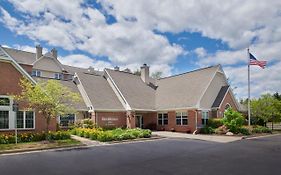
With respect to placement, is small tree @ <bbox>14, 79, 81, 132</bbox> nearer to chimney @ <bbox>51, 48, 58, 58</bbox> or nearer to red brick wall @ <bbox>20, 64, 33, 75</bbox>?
red brick wall @ <bbox>20, 64, 33, 75</bbox>

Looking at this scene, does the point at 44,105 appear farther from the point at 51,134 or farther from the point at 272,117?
the point at 272,117

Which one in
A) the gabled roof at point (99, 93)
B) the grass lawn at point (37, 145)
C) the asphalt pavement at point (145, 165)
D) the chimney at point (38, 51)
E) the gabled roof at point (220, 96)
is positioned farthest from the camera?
the chimney at point (38, 51)

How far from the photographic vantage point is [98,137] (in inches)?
818

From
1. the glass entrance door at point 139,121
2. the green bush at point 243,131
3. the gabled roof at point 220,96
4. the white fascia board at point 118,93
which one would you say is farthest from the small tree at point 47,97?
the gabled roof at point 220,96

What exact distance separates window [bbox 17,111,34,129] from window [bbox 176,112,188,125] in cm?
1668

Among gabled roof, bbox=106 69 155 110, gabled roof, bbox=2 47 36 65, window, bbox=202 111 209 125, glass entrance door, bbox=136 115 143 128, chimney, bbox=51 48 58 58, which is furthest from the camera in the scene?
chimney, bbox=51 48 58 58

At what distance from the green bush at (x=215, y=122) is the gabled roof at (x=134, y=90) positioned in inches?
283

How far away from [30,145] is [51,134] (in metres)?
2.50

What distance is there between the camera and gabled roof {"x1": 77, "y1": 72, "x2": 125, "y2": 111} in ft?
94.4

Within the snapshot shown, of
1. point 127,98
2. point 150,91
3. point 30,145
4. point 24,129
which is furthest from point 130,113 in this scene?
point 30,145

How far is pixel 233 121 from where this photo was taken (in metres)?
26.5

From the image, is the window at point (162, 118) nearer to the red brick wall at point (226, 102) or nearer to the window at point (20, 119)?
the red brick wall at point (226, 102)

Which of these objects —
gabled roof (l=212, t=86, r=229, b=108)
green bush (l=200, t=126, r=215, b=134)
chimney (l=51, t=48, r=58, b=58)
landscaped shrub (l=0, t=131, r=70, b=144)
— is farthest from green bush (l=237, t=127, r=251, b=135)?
chimney (l=51, t=48, r=58, b=58)

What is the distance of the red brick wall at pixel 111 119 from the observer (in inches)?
1106
